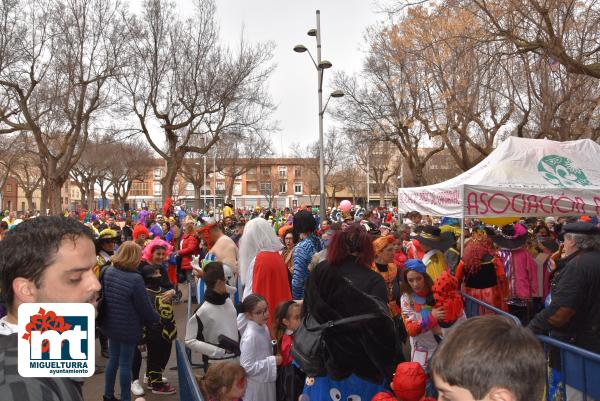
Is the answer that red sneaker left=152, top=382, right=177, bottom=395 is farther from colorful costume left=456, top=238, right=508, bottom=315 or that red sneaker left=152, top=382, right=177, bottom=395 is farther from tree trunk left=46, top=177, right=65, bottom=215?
tree trunk left=46, top=177, right=65, bottom=215

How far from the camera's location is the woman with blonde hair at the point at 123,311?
464 cm

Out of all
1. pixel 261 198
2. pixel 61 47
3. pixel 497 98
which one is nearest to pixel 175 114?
pixel 61 47

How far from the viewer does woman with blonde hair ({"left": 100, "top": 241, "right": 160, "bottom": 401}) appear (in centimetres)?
464

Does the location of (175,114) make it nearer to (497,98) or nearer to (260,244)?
→ (497,98)

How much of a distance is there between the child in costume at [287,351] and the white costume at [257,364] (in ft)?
0.46

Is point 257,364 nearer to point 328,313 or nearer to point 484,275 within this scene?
point 328,313

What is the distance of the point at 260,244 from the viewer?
5.00 metres

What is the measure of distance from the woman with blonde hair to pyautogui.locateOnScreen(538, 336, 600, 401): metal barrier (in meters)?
3.63

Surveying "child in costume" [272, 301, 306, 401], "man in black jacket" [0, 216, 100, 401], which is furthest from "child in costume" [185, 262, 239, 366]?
"man in black jacket" [0, 216, 100, 401]

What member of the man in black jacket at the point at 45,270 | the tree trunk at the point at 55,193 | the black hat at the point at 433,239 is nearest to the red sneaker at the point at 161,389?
the black hat at the point at 433,239

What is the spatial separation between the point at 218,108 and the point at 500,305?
1891 centimetres

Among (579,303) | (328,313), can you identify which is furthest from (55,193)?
(579,303)

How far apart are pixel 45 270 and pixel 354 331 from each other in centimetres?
206

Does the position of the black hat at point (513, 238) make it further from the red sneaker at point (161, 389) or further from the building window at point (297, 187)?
the building window at point (297, 187)
